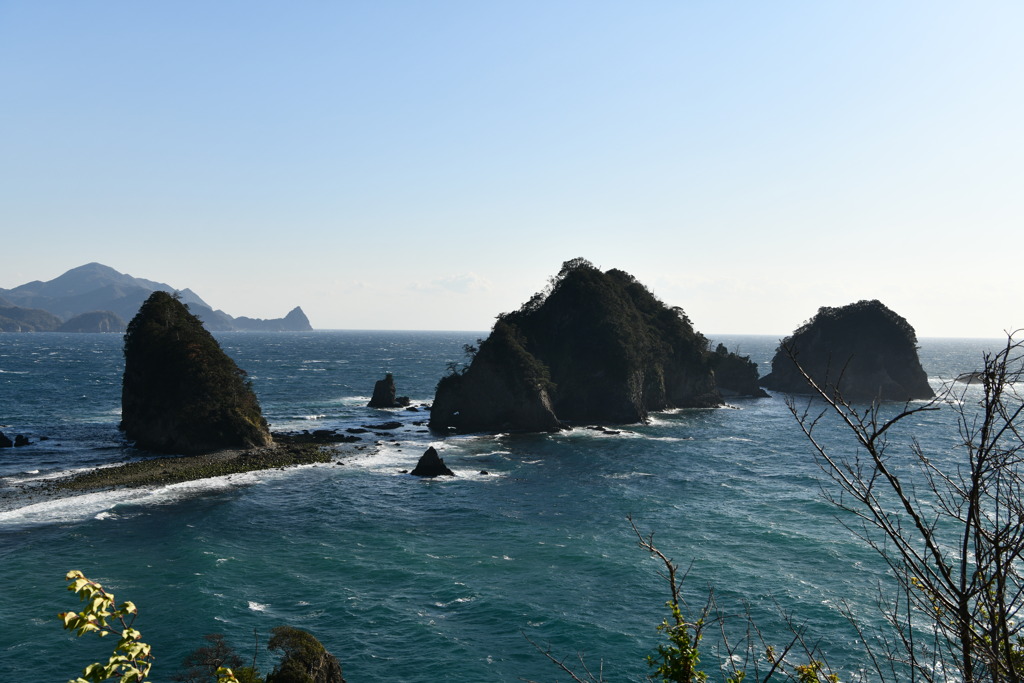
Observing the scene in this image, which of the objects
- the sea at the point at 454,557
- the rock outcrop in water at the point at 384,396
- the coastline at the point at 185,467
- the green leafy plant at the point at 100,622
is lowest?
the sea at the point at 454,557

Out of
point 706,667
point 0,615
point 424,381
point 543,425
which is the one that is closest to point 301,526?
point 0,615

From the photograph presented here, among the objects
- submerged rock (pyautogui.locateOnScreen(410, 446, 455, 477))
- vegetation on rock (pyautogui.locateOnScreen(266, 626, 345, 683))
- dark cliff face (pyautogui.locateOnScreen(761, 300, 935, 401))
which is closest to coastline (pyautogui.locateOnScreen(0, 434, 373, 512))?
submerged rock (pyautogui.locateOnScreen(410, 446, 455, 477))

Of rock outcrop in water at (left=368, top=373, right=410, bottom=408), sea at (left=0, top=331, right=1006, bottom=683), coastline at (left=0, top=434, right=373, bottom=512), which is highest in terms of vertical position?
rock outcrop in water at (left=368, top=373, right=410, bottom=408)

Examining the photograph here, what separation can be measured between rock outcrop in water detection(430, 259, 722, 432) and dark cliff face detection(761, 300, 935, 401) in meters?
A: 23.6

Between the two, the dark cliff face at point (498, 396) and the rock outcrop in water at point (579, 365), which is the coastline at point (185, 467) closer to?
the dark cliff face at point (498, 396)

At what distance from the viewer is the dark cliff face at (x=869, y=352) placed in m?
124

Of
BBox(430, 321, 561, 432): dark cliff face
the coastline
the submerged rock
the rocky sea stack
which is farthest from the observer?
BBox(430, 321, 561, 432): dark cliff face

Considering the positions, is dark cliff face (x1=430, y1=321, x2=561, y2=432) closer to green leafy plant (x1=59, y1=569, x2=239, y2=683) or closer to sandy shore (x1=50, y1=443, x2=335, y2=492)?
sandy shore (x1=50, y1=443, x2=335, y2=492)

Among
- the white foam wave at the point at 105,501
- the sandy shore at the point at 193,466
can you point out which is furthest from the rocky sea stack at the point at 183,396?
the white foam wave at the point at 105,501

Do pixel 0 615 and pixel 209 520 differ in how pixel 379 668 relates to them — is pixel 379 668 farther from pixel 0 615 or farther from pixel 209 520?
pixel 209 520

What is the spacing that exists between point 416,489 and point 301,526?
1222 cm

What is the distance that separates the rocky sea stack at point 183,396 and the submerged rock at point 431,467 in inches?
828

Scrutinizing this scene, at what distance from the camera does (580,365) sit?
9500 centimetres

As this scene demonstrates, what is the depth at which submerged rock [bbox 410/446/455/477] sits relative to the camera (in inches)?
2373
